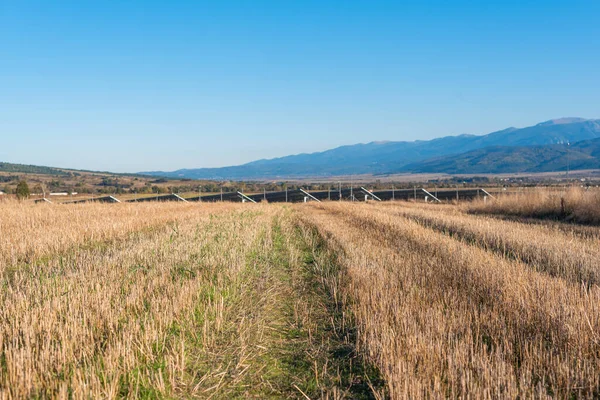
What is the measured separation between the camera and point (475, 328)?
5.78 meters

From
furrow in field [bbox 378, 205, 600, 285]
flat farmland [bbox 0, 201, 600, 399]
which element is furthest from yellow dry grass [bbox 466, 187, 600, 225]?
flat farmland [bbox 0, 201, 600, 399]

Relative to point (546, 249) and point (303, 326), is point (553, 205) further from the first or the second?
point (303, 326)

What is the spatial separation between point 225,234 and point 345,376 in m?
10.6

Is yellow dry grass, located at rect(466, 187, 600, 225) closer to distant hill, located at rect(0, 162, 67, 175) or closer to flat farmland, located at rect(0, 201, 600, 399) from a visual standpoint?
flat farmland, located at rect(0, 201, 600, 399)

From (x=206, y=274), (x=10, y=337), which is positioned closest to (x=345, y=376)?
(x=10, y=337)

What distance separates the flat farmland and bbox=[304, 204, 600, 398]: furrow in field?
0.02 metres

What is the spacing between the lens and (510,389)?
13.1ft

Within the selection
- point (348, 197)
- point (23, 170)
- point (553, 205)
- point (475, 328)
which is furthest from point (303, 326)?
point (23, 170)

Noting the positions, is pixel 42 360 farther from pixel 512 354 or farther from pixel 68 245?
pixel 68 245

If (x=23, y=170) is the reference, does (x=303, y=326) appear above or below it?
below

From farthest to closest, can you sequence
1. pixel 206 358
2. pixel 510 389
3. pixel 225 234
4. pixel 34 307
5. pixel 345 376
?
1. pixel 225 234
2. pixel 34 307
3. pixel 206 358
4. pixel 345 376
5. pixel 510 389

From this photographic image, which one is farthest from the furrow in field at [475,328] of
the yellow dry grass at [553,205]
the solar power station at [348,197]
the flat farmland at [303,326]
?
the solar power station at [348,197]

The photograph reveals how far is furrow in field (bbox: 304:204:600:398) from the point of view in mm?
4273

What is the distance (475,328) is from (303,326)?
2096 millimetres
